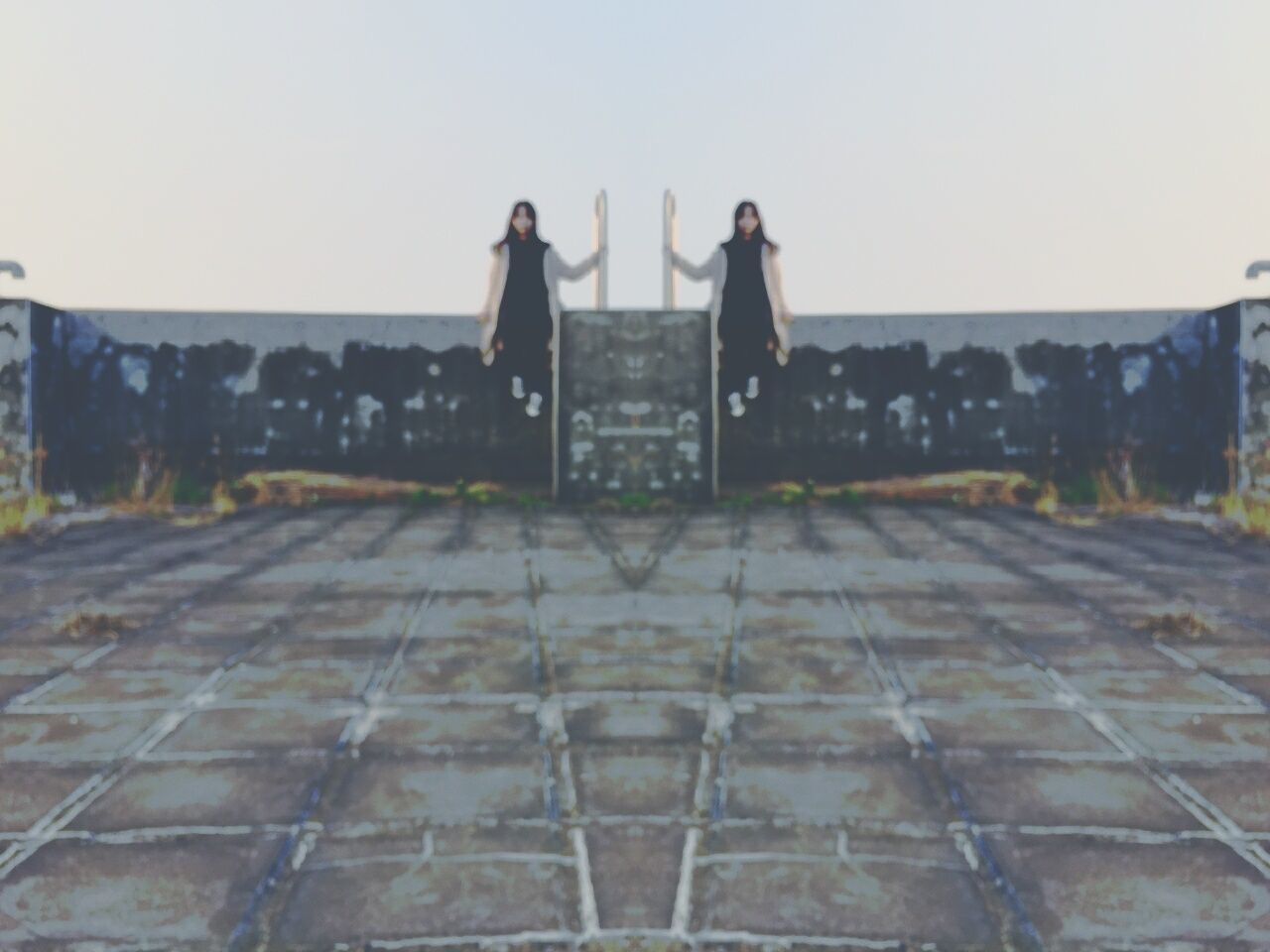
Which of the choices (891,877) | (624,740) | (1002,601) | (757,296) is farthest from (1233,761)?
(757,296)

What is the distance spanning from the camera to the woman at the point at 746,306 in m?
8.99

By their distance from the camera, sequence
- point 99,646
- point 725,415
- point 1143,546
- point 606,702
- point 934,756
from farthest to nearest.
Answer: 1. point 725,415
2. point 1143,546
3. point 99,646
4. point 606,702
5. point 934,756

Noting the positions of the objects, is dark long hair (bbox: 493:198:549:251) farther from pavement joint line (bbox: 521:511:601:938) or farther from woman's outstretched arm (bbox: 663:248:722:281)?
pavement joint line (bbox: 521:511:601:938)

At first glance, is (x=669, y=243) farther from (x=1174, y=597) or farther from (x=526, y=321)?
(x=1174, y=597)

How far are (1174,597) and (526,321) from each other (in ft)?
19.9

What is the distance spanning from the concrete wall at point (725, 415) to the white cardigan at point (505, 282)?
0.47 metres

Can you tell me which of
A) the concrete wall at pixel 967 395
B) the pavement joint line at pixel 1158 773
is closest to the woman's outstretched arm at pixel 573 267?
the concrete wall at pixel 967 395

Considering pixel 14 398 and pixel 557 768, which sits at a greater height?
pixel 14 398

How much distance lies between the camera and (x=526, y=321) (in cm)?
934

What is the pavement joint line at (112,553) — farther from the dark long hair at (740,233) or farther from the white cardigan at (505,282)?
the dark long hair at (740,233)

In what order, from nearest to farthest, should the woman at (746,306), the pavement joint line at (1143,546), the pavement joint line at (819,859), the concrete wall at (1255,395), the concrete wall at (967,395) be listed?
the pavement joint line at (819,859) < the pavement joint line at (1143,546) < the concrete wall at (1255,395) < the woman at (746,306) < the concrete wall at (967,395)

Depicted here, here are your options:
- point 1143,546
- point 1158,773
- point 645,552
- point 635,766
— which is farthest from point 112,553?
point 1143,546

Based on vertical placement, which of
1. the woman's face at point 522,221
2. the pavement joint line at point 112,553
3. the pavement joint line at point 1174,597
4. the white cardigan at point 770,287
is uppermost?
the woman's face at point 522,221

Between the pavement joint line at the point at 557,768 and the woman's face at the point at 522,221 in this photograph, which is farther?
the woman's face at the point at 522,221
